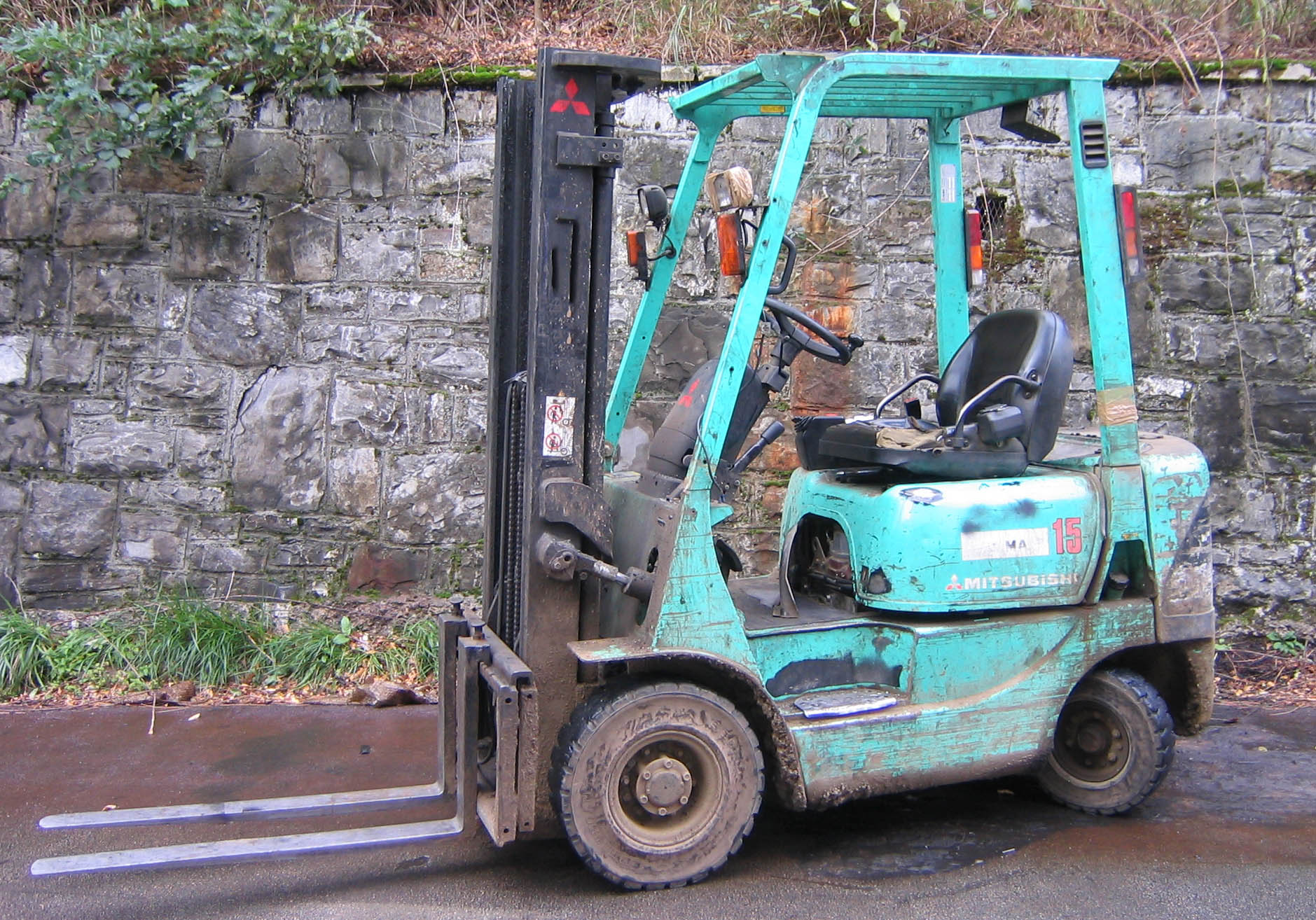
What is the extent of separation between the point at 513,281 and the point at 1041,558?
2.16 m

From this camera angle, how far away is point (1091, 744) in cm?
429

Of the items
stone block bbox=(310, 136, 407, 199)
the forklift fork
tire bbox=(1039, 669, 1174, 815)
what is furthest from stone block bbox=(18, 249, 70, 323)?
tire bbox=(1039, 669, 1174, 815)

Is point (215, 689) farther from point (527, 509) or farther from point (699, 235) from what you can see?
point (699, 235)

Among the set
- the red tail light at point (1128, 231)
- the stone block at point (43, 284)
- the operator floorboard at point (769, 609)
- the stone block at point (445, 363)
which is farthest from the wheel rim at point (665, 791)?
the stone block at point (43, 284)

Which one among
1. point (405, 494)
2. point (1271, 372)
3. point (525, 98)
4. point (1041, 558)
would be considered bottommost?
point (1041, 558)

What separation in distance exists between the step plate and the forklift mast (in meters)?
0.76

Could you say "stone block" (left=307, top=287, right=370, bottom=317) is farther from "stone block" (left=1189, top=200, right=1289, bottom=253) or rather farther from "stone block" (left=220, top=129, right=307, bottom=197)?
"stone block" (left=1189, top=200, right=1289, bottom=253)

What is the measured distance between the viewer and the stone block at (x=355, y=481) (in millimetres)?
6117

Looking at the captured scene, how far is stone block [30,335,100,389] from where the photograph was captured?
605 centimetres

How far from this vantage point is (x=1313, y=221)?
6.21 metres

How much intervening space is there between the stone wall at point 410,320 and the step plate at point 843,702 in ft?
7.99

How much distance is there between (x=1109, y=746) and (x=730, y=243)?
243cm

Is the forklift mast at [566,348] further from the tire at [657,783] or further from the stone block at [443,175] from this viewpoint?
the stone block at [443,175]

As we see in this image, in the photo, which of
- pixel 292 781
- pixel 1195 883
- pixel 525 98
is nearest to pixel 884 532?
A: pixel 1195 883
